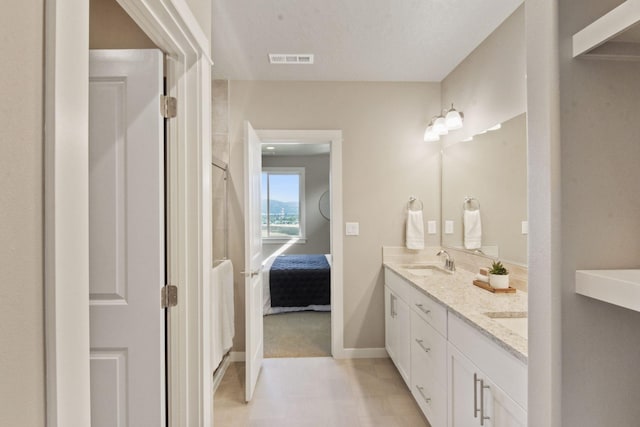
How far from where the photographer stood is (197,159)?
1.37 meters

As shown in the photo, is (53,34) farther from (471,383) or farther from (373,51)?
(373,51)

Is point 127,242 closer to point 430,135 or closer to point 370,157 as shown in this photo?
point 370,157

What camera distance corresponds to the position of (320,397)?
8.13 feet

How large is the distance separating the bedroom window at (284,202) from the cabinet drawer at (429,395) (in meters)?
4.93

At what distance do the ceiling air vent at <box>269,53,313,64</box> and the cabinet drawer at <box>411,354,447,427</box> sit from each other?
2398 millimetres

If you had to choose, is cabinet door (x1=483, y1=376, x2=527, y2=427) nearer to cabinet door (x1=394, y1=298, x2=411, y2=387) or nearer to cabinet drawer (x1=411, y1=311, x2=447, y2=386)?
cabinet drawer (x1=411, y1=311, x2=447, y2=386)

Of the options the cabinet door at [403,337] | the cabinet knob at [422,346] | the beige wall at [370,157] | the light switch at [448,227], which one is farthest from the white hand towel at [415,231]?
the cabinet knob at [422,346]

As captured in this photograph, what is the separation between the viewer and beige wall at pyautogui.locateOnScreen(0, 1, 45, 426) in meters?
0.47

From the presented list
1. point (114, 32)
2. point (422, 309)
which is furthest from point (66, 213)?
point (422, 309)

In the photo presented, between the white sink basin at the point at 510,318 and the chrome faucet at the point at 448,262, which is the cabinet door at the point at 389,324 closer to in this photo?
the chrome faucet at the point at 448,262

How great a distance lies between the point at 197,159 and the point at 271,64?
176 cm

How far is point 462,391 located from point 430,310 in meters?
0.48

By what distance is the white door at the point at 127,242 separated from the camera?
127cm

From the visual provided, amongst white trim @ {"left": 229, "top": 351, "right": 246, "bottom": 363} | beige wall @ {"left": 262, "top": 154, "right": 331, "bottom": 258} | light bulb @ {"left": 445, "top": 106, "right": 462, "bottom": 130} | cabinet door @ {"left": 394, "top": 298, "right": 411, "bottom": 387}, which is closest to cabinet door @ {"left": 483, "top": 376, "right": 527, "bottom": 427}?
cabinet door @ {"left": 394, "top": 298, "right": 411, "bottom": 387}
